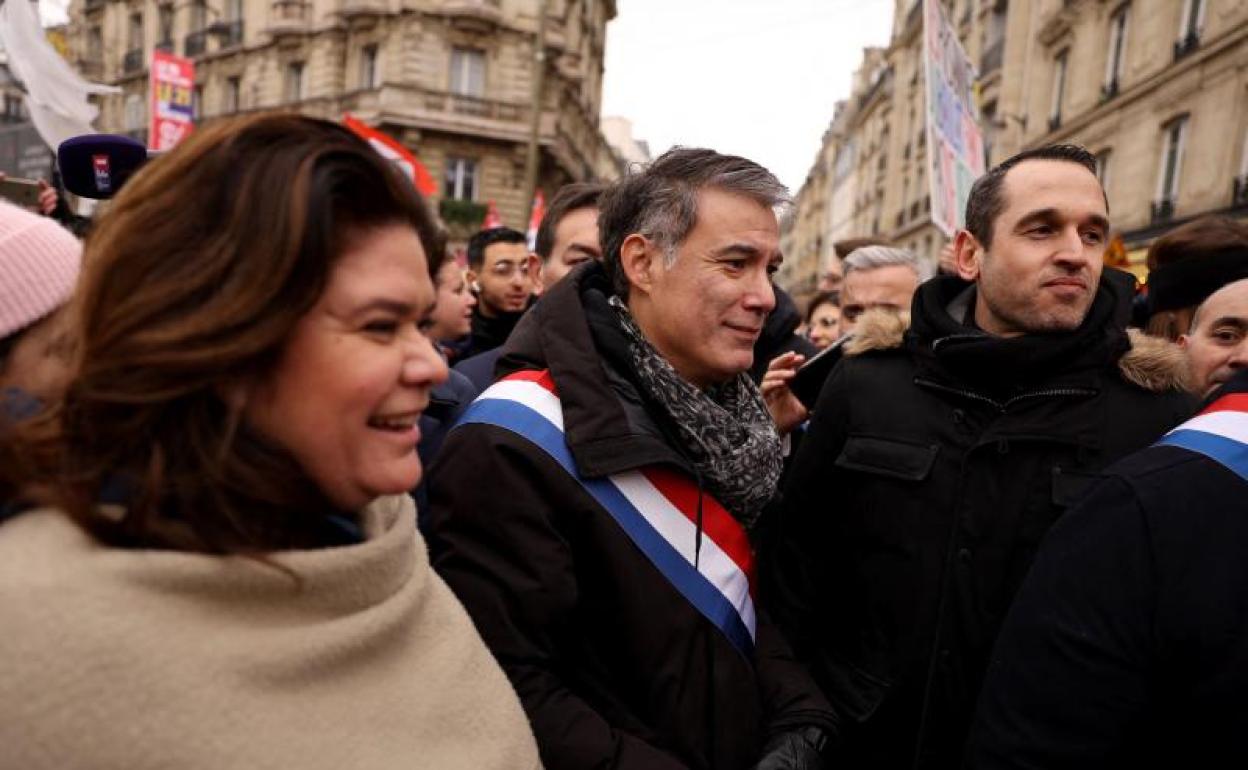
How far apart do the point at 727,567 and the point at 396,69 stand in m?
27.4

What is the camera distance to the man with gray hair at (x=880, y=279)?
431 centimetres

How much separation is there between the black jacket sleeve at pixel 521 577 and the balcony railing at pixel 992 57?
2277 centimetres

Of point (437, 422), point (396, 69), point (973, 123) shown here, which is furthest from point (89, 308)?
point (396, 69)

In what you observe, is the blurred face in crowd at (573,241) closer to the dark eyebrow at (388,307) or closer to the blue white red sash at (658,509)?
the blue white red sash at (658,509)

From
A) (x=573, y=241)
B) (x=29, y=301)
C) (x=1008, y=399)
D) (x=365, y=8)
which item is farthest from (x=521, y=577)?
(x=365, y=8)

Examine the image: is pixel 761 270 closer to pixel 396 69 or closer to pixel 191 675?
pixel 191 675

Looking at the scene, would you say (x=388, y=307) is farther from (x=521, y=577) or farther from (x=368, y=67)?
(x=368, y=67)

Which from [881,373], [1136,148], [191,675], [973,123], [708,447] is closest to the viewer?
[191,675]

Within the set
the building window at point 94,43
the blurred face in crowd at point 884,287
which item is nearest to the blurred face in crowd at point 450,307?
the blurred face in crowd at point 884,287

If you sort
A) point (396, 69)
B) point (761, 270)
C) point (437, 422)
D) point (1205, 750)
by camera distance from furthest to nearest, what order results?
point (396, 69) < point (437, 422) < point (761, 270) < point (1205, 750)

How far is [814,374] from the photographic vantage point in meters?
2.71

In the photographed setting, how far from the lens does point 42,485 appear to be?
977mm

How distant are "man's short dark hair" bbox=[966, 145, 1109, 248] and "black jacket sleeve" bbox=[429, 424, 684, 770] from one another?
1472 millimetres

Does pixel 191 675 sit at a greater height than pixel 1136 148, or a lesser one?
lesser
